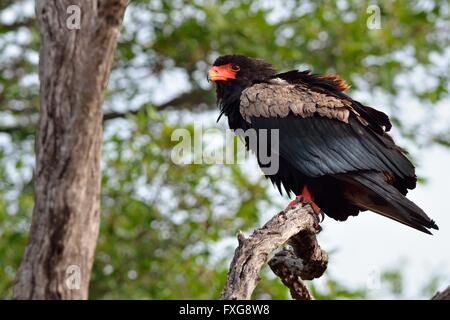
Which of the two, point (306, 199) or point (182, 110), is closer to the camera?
point (306, 199)

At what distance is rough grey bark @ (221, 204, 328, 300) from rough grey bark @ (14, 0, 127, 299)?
101 inches

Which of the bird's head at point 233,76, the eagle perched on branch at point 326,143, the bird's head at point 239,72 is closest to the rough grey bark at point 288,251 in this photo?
the eagle perched on branch at point 326,143

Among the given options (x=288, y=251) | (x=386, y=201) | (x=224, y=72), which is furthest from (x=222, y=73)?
(x=386, y=201)

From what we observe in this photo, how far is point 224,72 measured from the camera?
671 cm

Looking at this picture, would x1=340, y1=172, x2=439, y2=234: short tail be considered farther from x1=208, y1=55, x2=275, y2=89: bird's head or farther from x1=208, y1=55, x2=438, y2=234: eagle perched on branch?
x1=208, y1=55, x2=275, y2=89: bird's head

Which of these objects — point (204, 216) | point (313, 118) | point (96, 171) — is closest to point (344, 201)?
point (313, 118)

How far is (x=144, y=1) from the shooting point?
11.1m

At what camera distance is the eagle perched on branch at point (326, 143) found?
571cm

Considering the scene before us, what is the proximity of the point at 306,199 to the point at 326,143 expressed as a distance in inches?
18.3

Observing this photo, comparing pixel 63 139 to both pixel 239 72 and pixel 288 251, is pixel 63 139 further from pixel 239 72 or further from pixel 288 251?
pixel 288 251

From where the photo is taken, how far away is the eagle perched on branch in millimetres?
5711
